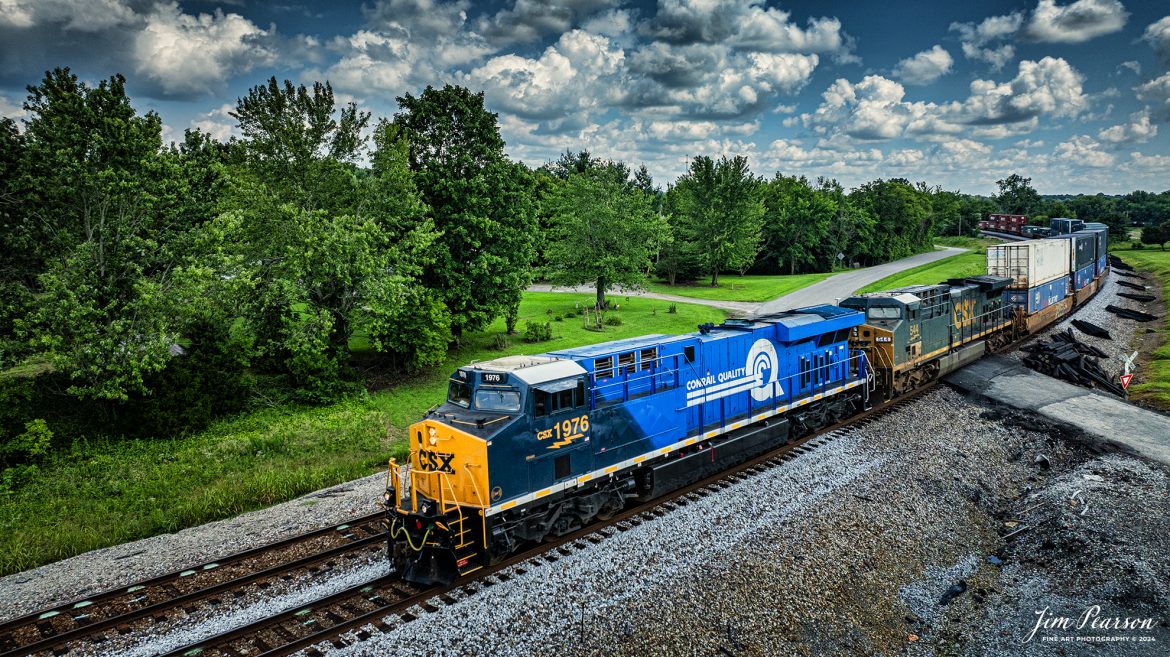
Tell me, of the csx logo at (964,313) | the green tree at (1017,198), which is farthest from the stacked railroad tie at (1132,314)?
the green tree at (1017,198)

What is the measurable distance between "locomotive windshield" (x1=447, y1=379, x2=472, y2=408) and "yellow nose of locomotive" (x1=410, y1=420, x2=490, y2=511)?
805 mm

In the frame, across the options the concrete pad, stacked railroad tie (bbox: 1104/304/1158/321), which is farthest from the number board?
stacked railroad tie (bbox: 1104/304/1158/321)

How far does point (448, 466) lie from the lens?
1114 cm

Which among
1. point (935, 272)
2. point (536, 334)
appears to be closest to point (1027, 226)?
point (935, 272)

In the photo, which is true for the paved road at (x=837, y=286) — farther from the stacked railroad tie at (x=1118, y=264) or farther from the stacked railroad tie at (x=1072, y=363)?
the stacked railroad tie at (x=1118, y=264)

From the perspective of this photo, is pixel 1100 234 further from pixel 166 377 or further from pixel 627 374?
pixel 166 377

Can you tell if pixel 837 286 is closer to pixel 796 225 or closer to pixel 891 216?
pixel 796 225

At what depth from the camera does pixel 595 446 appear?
42.0 feet

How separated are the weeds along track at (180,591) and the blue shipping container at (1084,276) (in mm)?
42638

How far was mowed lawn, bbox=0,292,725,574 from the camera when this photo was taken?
14094 mm

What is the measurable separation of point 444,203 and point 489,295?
4.42m

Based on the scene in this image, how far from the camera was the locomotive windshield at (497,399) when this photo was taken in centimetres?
1149

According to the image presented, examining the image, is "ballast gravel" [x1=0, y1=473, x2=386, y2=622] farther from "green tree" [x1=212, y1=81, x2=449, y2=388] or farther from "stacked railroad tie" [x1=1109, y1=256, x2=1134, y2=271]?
"stacked railroad tie" [x1=1109, y1=256, x2=1134, y2=271]

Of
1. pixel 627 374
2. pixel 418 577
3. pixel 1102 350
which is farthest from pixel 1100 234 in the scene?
pixel 418 577
